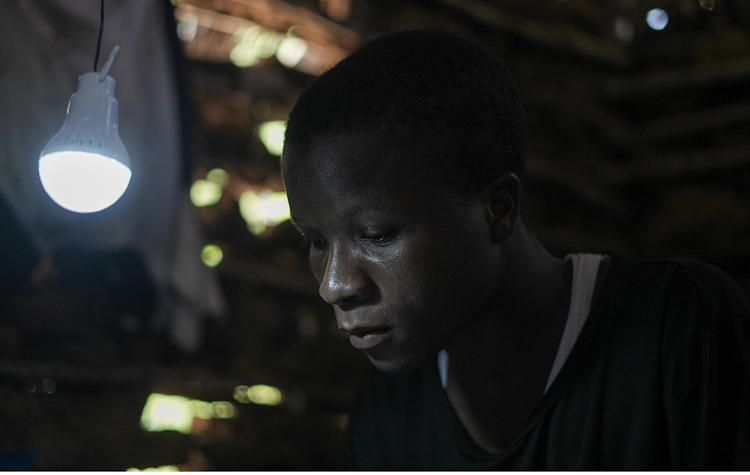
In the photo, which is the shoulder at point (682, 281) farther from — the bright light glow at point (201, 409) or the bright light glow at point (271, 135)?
the bright light glow at point (271, 135)

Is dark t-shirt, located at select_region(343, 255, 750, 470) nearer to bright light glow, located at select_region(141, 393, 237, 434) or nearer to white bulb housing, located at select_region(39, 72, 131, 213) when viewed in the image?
white bulb housing, located at select_region(39, 72, 131, 213)

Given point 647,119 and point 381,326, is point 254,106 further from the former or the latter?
point 647,119

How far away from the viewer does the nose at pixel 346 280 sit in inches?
36.8

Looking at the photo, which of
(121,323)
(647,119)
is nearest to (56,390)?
(121,323)

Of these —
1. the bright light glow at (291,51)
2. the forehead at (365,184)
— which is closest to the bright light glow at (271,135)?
the bright light glow at (291,51)

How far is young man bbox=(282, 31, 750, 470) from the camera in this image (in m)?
0.92

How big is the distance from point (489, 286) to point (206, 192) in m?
2.66

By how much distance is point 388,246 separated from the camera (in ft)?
3.06

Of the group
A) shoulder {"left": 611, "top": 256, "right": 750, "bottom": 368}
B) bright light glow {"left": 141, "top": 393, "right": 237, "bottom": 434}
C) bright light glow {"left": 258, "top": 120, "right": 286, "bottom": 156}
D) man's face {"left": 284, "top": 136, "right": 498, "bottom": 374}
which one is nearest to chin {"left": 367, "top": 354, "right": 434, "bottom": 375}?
man's face {"left": 284, "top": 136, "right": 498, "bottom": 374}

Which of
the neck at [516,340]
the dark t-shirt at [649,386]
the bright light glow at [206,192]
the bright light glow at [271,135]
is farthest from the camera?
the bright light glow at [271,135]

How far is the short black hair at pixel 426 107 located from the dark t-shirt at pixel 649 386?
32cm

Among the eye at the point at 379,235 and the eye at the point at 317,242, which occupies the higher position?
the eye at the point at 317,242

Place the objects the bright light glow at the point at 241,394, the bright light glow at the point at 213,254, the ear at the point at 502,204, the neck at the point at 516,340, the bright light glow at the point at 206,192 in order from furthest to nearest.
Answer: the bright light glow at the point at 206,192, the bright light glow at the point at 213,254, the bright light glow at the point at 241,394, the neck at the point at 516,340, the ear at the point at 502,204

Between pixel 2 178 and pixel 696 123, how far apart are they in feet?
14.9
